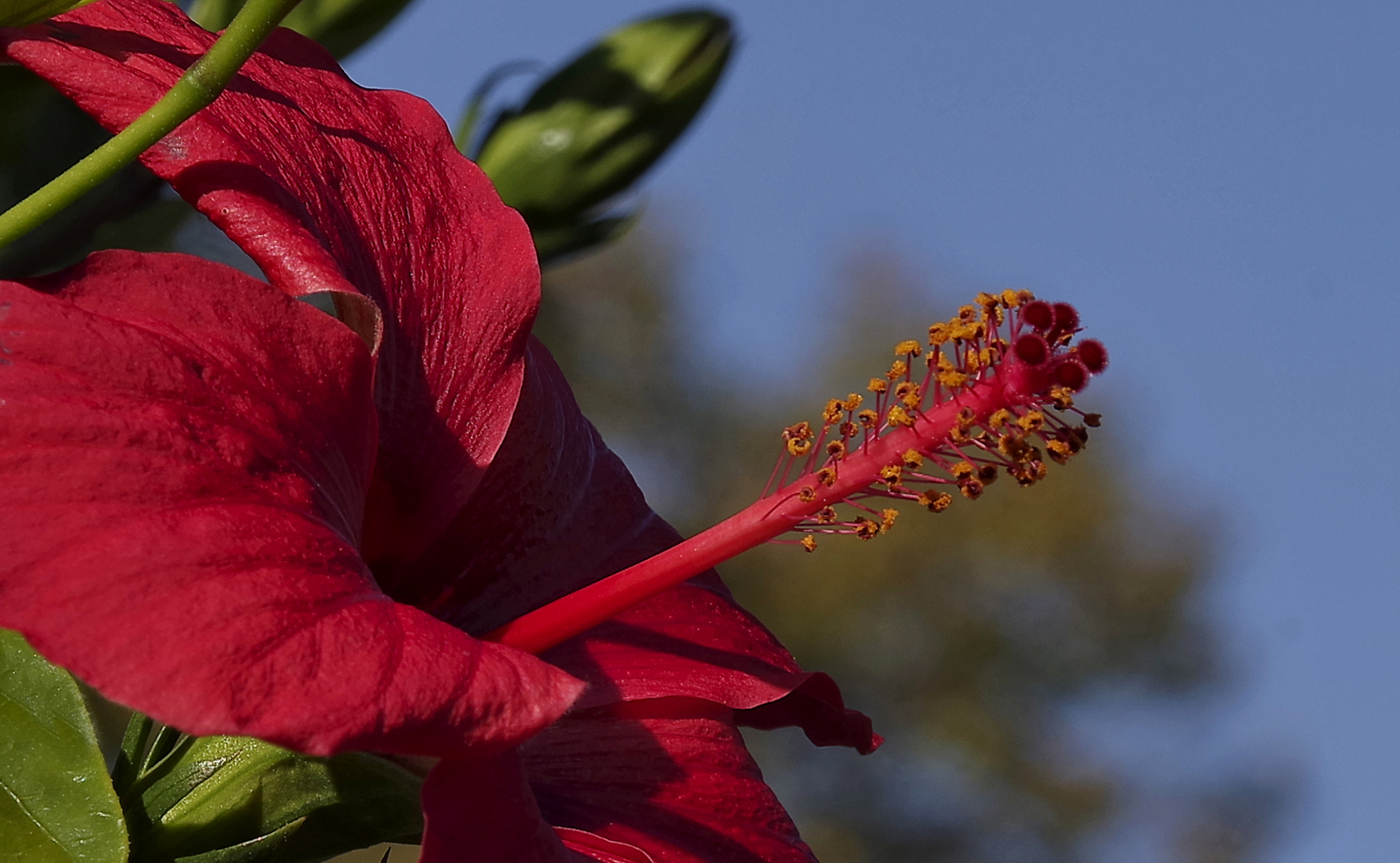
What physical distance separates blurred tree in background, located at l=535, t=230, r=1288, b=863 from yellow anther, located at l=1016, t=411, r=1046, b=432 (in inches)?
335

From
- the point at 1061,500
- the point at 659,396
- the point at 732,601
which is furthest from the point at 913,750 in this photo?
the point at 732,601

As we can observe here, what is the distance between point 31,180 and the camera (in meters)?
0.70

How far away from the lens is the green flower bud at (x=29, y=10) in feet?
1.59

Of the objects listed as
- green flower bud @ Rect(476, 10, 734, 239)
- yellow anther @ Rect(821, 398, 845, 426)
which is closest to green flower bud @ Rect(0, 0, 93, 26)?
yellow anther @ Rect(821, 398, 845, 426)

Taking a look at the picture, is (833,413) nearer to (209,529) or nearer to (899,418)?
(899,418)

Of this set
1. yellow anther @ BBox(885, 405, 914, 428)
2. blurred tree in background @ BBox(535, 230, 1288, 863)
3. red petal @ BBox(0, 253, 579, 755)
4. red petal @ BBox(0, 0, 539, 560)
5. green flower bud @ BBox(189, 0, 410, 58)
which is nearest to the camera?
red petal @ BBox(0, 253, 579, 755)

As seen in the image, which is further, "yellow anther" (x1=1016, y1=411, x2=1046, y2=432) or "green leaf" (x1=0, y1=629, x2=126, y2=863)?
"yellow anther" (x1=1016, y1=411, x2=1046, y2=432)

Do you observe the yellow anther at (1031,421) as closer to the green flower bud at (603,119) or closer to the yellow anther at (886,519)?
the yellow anther at (886,519)

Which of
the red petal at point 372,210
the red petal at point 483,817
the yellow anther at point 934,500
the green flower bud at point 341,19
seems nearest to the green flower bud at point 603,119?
the green flower bud at point 341,19

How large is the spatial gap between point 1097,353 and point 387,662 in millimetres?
342

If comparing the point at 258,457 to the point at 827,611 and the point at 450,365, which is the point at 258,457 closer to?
the point at 450,365

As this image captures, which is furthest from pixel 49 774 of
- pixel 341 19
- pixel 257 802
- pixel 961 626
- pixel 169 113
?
pixel 961 626

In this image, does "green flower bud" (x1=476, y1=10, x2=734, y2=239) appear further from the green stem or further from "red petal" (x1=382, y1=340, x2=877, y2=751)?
the green stem

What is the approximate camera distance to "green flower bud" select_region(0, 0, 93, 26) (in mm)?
484
